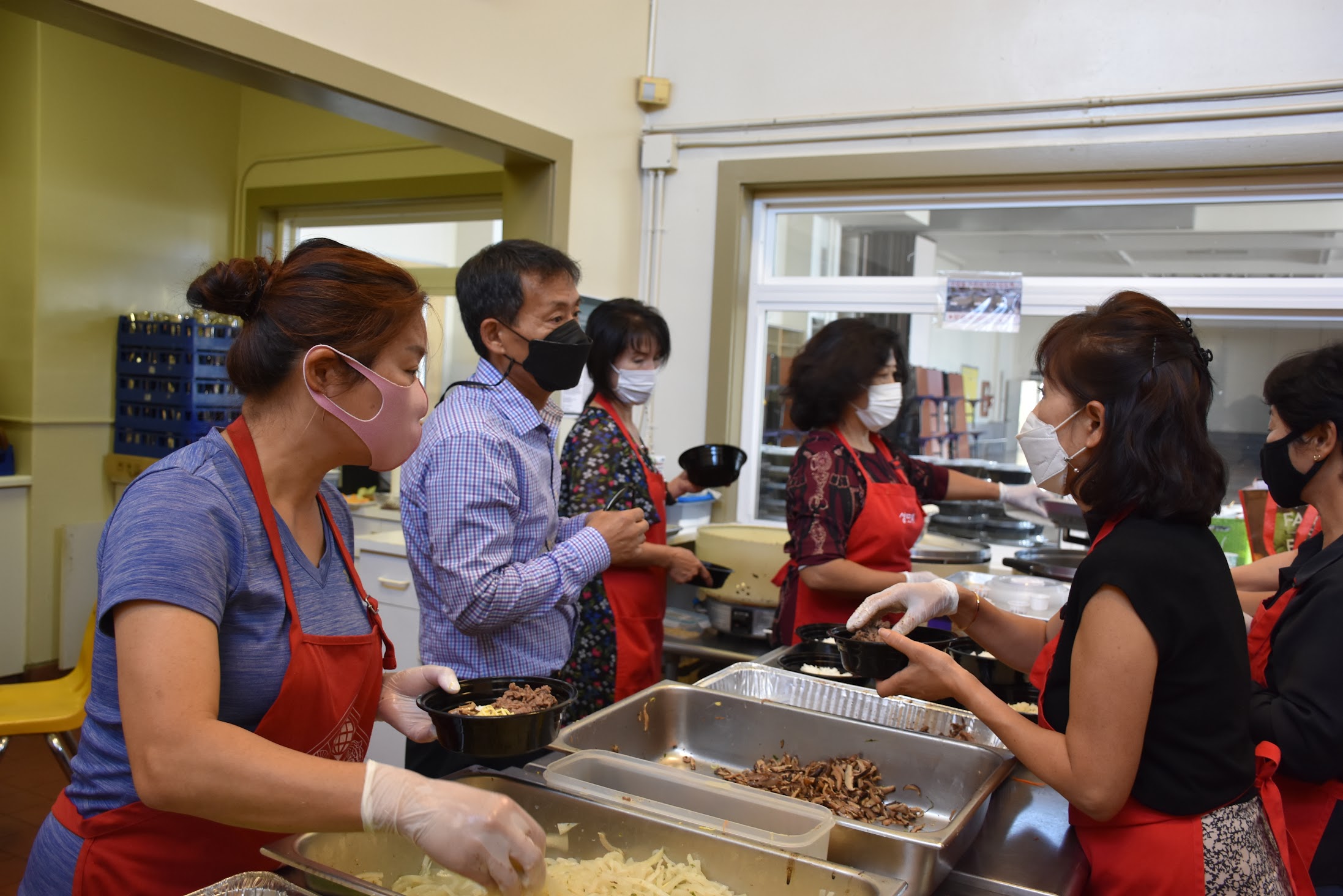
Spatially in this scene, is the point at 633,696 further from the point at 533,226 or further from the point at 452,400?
the point at 533,226

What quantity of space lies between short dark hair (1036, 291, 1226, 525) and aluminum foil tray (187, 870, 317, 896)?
1.17 meters

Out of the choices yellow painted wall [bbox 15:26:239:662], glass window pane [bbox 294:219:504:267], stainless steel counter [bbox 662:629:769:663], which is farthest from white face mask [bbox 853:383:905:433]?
yellow painted wall [bbox 15:26:239:662]

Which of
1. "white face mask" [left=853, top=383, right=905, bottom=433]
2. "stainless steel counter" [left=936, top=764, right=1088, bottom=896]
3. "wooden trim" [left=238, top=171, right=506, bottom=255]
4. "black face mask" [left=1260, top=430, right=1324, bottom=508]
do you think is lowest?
"stainless steel counter" [left=936, top=764, right=1088, bottom=896]

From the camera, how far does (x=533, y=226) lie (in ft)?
12.9

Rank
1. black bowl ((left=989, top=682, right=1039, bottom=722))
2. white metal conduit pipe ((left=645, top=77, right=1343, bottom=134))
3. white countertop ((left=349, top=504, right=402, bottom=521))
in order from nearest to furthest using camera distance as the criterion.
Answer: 1. black bowl ((left=989, top=682, right=1039, bottom=722))
2. white metal conduit pipe ((left=645, top=77, right=1343, bottom=134))
3. white countertop ((left=349, top=504, right=402, bottom=521))

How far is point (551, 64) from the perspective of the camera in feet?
12.7

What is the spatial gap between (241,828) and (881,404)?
2038mm

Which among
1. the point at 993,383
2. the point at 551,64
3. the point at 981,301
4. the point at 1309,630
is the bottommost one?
the point at 1309,630

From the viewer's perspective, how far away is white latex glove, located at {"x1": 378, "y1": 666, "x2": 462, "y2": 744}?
5.00 feet

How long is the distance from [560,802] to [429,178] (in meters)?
4.11

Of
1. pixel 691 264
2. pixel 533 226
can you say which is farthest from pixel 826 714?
pixel 691 264

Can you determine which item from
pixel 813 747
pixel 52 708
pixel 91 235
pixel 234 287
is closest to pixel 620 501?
pixel 813 747

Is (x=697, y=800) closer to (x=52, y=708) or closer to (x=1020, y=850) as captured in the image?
(x=1020, y=850)

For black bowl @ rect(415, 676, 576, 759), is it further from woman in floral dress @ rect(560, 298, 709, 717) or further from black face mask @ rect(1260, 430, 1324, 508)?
black face mask @ rect(1260, 430, 1324, 508)
